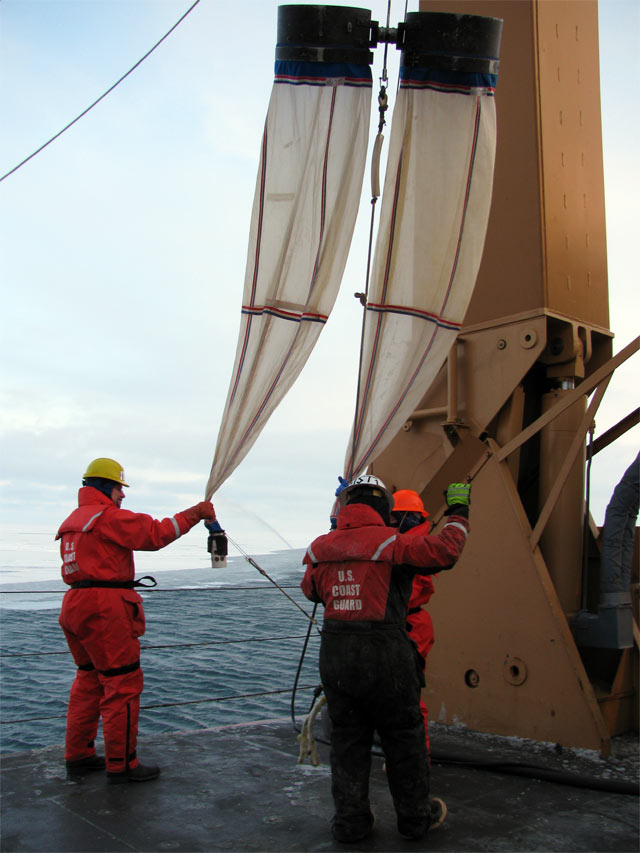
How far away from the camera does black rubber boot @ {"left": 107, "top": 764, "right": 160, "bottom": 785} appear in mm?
4227

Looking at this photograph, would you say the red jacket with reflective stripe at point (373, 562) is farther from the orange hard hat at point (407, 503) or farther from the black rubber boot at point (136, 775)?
the black rubber boot at point (136, 775)

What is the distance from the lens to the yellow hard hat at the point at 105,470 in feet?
15.0

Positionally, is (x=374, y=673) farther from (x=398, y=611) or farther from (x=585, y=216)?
(x=585, y=216)

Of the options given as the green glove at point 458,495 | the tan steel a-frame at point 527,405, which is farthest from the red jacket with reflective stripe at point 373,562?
the tan steel a-frame at point 527,405

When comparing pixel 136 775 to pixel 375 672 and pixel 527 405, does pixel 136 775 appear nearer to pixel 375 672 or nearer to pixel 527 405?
pixel 375 672

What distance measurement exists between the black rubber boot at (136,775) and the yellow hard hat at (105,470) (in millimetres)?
1692

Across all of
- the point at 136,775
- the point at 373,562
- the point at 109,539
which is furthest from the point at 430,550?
the point at 136,775

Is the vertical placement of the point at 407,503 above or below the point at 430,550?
above

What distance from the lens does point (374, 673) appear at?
3336 millimetres

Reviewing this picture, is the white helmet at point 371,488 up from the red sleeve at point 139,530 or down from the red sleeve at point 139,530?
up

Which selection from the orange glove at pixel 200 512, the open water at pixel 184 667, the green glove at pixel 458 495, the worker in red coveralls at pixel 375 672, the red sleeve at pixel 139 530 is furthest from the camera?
the open water at pixel 184 667

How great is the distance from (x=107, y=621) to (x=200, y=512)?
81 centimetres

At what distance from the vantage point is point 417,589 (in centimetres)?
450

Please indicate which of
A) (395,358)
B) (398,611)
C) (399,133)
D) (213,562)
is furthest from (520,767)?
(399,133)
